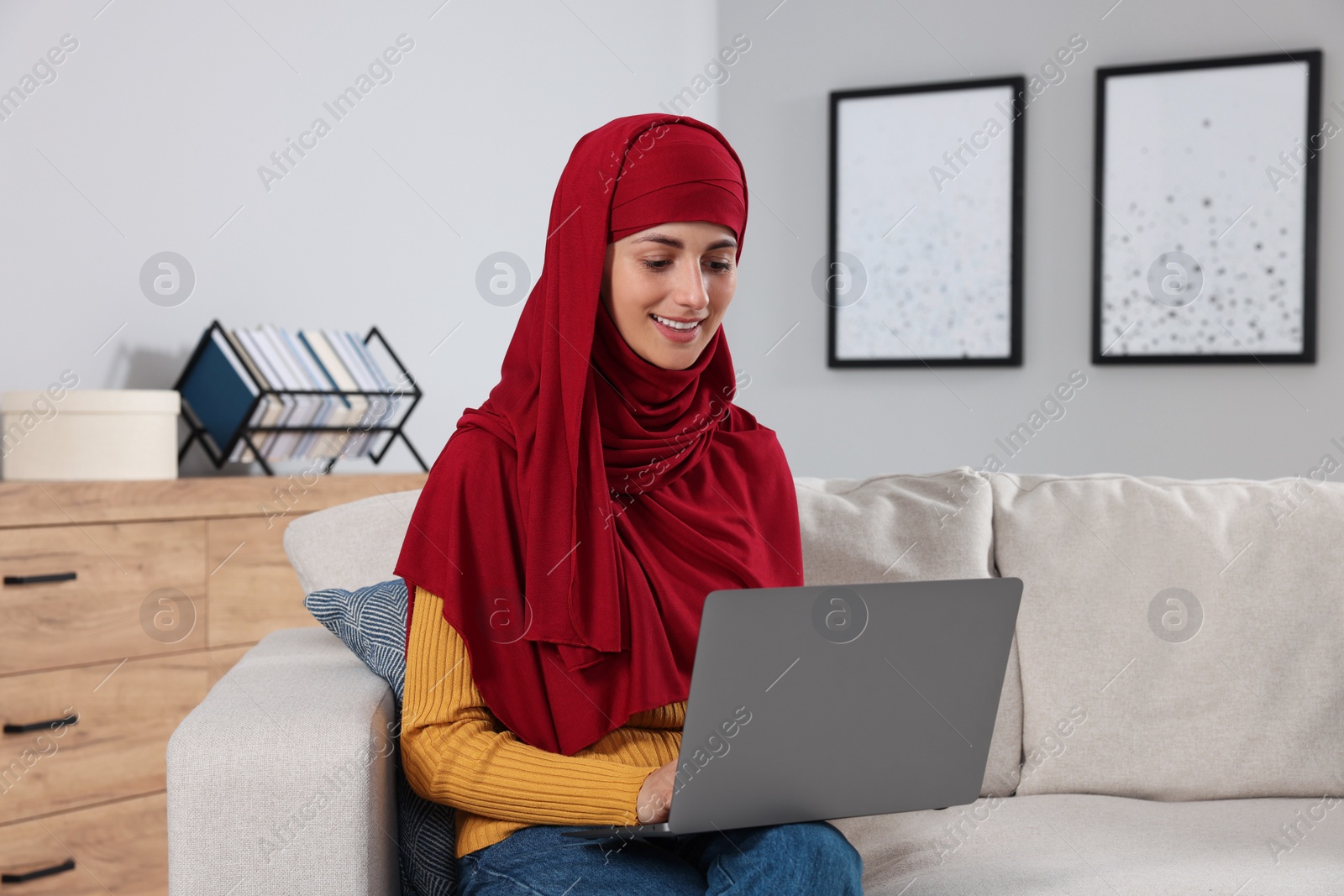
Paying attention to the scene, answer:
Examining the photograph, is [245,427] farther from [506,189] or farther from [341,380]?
[506,189]

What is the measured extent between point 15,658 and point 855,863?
1393 mm

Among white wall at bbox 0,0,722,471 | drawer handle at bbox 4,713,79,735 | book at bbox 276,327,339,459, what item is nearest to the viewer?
drawer handle at bbox 4,713,79,735

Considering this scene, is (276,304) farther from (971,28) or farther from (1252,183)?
(1252,183)

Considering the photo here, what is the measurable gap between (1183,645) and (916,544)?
1.38 feet

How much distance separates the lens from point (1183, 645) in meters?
1.63

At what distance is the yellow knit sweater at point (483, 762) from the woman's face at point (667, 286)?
0.39m

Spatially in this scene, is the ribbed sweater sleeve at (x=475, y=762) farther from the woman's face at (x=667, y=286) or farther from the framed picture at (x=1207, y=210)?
the framed picture at (x=1207, y=210)

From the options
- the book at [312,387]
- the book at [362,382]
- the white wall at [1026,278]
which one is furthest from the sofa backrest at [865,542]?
the white wall at [1026,278]

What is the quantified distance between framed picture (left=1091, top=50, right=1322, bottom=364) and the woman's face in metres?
2.55

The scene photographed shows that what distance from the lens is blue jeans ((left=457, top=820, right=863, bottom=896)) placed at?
1012mm

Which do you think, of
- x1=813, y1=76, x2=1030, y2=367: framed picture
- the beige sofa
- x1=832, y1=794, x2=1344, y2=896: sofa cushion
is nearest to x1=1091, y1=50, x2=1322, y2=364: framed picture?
x1=813, y1=76, x2=1030, y2=367: framed picture

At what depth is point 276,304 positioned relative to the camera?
2564 millimetres

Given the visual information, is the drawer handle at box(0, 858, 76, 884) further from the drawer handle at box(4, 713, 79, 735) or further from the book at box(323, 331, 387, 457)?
the book at box(323, 331, 387, 457)

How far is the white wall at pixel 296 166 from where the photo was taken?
82.0 inches
